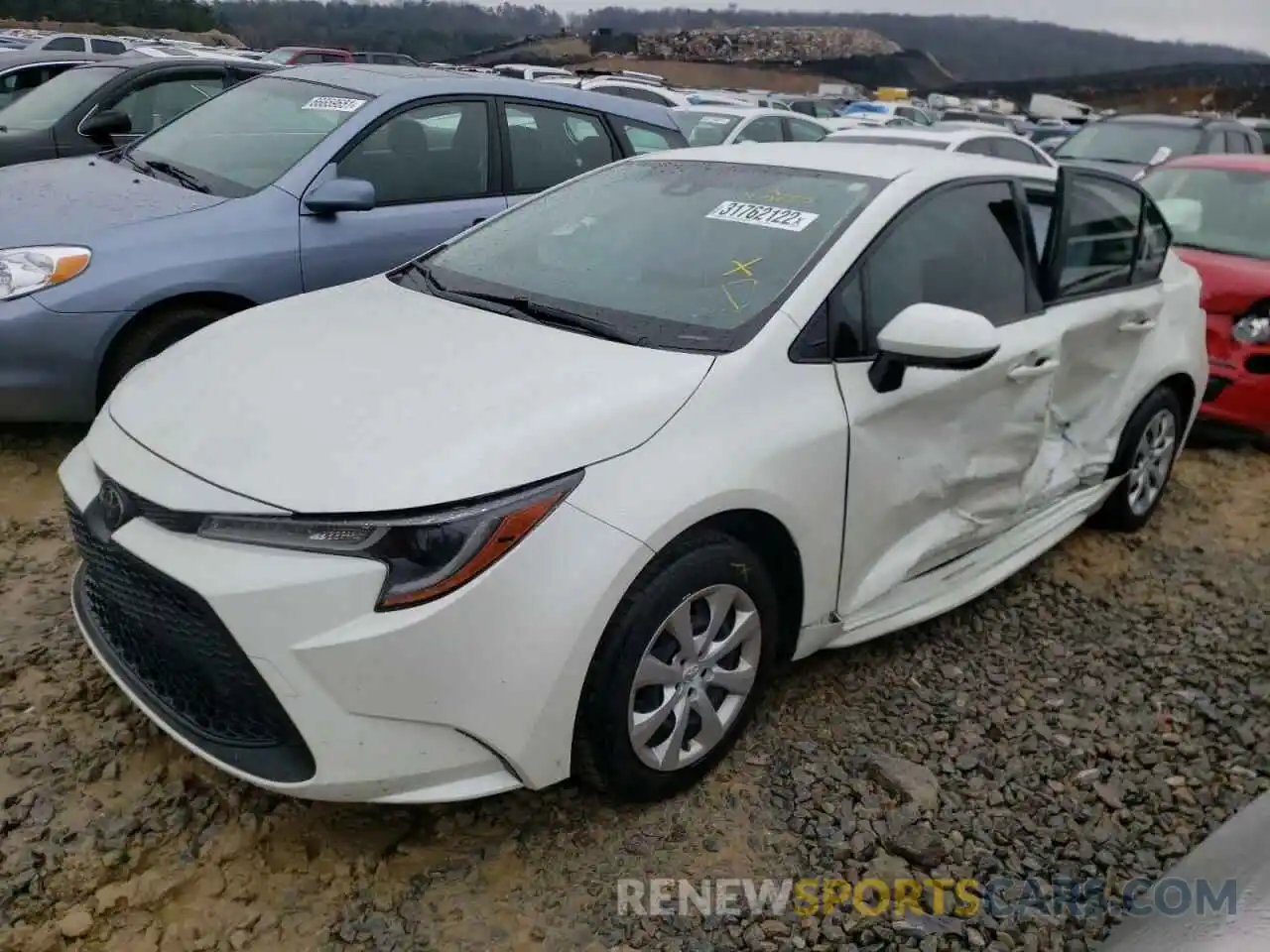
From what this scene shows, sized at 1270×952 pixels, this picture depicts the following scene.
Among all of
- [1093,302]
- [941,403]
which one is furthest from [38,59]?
[941,403]

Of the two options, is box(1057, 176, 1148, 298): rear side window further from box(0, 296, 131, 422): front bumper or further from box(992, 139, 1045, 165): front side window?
box(992, 139, 1045, 165): front side window

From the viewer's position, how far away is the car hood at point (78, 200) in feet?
13.1

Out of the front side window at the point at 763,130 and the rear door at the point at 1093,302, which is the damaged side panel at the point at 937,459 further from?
the front side window at the point at 763,130

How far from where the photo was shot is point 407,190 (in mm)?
4898

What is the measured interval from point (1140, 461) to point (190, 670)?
3.78m

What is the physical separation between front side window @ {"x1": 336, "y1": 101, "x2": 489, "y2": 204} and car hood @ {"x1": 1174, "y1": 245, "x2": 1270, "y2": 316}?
366 centimetres

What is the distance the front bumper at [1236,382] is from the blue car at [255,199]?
322cm

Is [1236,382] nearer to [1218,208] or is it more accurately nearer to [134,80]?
[1218,208]

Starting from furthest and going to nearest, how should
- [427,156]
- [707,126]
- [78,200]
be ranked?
[707,126], [427,156], [78,200]

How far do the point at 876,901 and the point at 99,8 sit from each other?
50.2 metres

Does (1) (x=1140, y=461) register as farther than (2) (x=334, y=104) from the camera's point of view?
No

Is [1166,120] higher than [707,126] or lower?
higher

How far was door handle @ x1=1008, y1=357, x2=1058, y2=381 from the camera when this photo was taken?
3.29m

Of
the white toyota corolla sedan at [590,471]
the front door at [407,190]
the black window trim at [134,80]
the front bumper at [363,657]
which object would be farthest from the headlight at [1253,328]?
the black window trim at [134,80]
